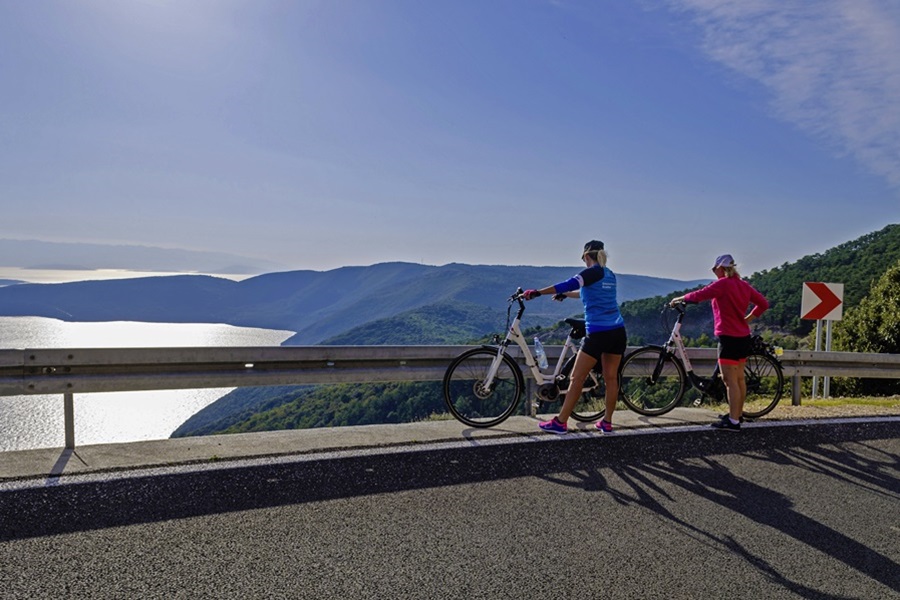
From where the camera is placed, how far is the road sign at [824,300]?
977 centimetres

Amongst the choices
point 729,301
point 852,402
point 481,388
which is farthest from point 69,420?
point 852,402

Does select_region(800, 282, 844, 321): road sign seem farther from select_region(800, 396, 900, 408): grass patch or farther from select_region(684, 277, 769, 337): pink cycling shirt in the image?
select_region(684, 277, 769, 337): pink cycling shirt

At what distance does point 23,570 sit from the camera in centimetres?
300

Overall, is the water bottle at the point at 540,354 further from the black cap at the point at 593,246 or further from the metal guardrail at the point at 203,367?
the black cap at the point at 593,246

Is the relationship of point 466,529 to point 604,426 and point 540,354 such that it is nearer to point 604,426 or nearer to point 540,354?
point 604,426

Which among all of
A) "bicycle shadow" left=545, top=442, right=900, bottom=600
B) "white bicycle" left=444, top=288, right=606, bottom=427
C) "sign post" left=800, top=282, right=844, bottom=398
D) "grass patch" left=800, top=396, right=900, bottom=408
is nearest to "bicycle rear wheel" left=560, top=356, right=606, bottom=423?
"white bicycle" left=444, top=288, right=606, bottom=427

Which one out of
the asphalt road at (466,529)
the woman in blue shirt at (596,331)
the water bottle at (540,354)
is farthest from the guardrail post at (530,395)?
the asphalt road at (466,529)

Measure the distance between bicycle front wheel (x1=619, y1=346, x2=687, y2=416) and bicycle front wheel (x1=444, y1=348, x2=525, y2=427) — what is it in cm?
145

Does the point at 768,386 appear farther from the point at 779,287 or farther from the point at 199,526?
the point at 779,287

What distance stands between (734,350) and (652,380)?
0.98 metres

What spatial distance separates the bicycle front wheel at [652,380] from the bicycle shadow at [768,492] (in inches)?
66.1

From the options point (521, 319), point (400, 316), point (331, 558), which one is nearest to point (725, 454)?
point (521, 319)

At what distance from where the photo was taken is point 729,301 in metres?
6.85

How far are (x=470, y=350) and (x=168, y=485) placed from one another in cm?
327
